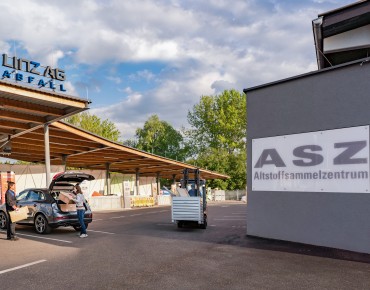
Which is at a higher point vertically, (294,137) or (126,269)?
(294,137)

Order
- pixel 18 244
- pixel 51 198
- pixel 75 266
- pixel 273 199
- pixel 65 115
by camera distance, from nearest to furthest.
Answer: pixel 75 266
pixel 18 244
pixel 273 199
pixel 51 198
pixel 65 115

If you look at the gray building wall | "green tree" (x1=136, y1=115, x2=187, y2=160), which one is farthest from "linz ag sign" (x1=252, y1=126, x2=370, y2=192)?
"green tree" (x1=136, y1=115, x2=187, y2=160)

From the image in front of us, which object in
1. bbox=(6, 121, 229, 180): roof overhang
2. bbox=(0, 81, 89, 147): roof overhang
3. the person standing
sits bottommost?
the person standing

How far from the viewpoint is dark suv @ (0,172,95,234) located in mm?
12836

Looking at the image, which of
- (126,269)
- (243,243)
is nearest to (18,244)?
(126,269)

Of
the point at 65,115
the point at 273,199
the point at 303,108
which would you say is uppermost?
the point at 65,115

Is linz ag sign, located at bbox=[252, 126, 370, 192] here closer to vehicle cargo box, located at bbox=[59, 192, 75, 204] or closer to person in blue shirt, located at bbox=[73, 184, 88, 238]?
person in blue shirt, located at bbox=[73, 184, 88, 238]

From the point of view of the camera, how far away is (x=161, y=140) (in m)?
85.2

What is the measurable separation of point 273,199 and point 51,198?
7754 millimetres

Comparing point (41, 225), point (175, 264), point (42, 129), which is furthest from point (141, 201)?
point (175, 264)

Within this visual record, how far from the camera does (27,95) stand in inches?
627

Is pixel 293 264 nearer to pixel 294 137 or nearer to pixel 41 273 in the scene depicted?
pixel 294 137

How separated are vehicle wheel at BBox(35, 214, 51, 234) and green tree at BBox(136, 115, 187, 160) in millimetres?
70209

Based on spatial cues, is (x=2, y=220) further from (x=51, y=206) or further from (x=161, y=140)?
(x=161, y=140)
